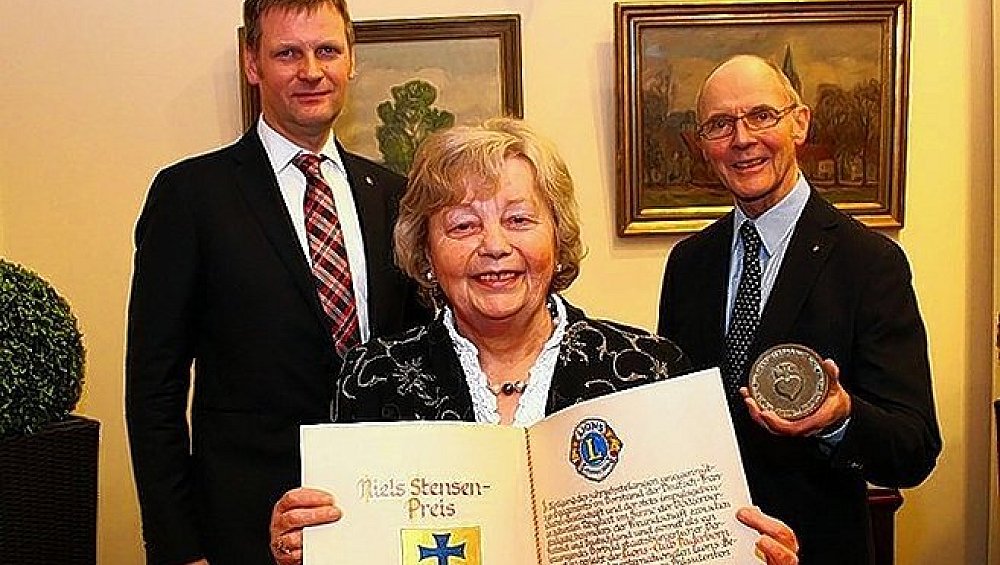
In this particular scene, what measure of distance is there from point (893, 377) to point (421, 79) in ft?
5.66

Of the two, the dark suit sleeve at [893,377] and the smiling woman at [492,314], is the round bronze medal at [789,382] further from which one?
the dark suit sleeve at [893,377]

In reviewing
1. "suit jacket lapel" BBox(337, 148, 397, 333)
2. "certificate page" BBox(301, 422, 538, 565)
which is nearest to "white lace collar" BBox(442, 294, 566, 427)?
"certificate page" BBox(301, 422, 538, 565)

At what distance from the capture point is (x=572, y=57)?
346 cm

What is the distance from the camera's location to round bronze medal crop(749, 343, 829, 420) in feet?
6.10

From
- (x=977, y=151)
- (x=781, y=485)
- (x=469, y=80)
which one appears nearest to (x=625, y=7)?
(x=469, y=80)

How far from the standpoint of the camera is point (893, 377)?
2.20 m

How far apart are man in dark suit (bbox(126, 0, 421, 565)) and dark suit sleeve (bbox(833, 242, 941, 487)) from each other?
0.91m

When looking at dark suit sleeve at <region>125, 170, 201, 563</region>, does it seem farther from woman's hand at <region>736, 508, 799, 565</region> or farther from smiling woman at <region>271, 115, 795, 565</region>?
woman's hand at <region>736, 508, 799, 565</region>

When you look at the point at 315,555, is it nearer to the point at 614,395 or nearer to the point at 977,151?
the point at 614,395

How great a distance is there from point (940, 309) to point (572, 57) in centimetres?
134

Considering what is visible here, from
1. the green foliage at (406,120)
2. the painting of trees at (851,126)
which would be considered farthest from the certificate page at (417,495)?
the painting of trees at (851,126)

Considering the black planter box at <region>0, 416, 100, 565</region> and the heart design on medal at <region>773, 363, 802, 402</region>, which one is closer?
the heart design on medal at <region>773, 363, 802, 402</region>

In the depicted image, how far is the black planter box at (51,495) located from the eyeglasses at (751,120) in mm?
1510

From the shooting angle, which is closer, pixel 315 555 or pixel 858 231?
pixel 315 555
